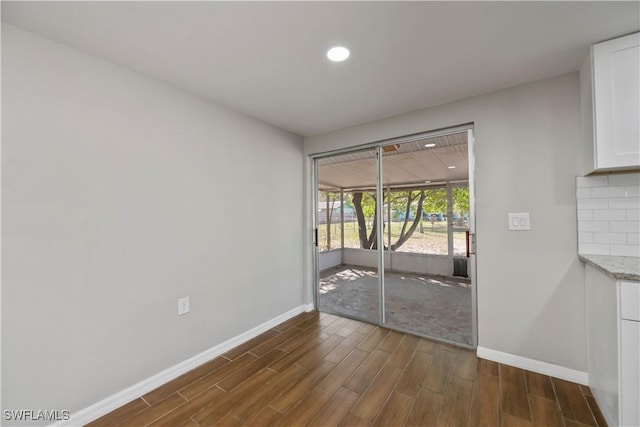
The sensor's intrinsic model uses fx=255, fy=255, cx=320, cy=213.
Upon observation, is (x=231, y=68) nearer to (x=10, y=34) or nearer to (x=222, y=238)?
(x=10, y=34)

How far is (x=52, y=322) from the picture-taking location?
4.84 ft

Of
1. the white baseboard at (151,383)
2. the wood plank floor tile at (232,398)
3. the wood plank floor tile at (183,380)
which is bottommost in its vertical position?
the wood plank floor tile at (183,380)

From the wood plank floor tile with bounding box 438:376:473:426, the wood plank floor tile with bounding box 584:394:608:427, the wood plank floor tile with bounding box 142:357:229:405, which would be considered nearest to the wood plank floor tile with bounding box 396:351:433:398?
the wood plank floor tile with bounding box 438:376:473:426

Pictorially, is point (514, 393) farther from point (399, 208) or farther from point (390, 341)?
point (399, 208)

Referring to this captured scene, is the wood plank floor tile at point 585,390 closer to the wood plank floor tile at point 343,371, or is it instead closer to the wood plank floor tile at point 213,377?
the wood plank floor tile at point 343,371

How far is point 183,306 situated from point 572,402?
2874mm

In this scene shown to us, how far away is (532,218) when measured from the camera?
205 centimetres

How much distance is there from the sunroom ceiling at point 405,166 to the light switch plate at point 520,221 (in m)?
0.95

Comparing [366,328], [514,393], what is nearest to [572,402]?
[514,393]

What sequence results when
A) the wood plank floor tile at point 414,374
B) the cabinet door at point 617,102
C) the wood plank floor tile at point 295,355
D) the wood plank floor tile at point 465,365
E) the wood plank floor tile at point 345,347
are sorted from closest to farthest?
1. the cabinet door at point 617,102
2. the wood plank floor tile at point 414,374
3. the wood plank floor tile at point 465,365
4. the wood plank floor tile at point 295,355
5. the wood plank floor tile at point 345,347

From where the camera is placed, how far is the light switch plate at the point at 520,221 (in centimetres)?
207

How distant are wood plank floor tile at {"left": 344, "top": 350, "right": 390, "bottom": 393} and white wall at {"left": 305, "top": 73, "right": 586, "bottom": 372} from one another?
2.94 ft

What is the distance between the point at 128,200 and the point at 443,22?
7.47 feet

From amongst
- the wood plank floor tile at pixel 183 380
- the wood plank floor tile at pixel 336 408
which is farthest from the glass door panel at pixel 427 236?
the wood plank floor tile at pixel 183 380
